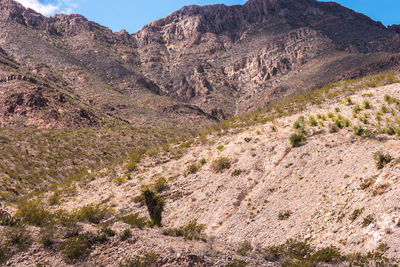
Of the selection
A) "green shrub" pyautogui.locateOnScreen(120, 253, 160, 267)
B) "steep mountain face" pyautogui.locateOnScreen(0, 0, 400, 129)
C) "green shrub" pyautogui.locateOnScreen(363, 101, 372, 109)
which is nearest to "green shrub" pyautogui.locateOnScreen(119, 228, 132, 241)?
"green shrub" pyautogui.locateOnScreen(120, 253, 160, 267)

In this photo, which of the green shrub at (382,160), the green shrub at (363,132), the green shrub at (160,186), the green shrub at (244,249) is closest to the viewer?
the green shrub at (244,249)

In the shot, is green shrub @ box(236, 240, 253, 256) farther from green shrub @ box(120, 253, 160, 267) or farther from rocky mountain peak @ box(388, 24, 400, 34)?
Result: rocky mountain peak @ box(388, 24, 400, 34)

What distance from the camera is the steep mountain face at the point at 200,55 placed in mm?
62094


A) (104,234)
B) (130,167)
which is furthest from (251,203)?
(130,167)

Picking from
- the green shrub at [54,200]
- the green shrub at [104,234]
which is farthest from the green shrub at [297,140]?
the green shrub at [54,200]

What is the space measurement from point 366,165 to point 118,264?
29.8ft

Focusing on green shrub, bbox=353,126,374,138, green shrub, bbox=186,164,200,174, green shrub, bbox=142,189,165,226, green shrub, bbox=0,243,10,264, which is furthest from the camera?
green shrub, bbox=186,164,200,174

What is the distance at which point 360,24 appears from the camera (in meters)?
107

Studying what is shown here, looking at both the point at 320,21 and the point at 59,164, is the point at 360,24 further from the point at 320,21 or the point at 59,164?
the point at 59,164

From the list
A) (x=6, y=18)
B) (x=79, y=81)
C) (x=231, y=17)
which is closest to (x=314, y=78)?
(x=79, y=81)

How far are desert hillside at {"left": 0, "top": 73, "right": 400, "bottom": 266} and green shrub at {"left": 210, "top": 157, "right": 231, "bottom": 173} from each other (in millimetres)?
60

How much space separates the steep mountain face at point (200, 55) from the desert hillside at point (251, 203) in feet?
112

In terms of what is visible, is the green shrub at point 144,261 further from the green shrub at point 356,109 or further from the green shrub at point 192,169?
the green shrub at point 356,109

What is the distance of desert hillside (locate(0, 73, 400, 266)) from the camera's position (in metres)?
7.30
